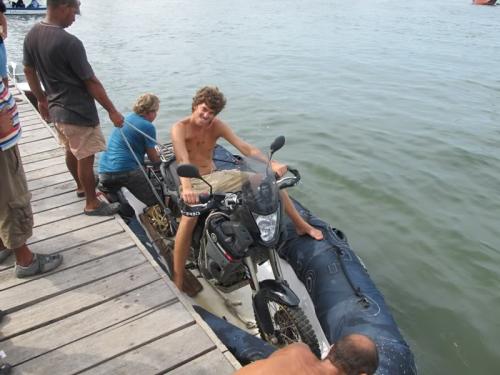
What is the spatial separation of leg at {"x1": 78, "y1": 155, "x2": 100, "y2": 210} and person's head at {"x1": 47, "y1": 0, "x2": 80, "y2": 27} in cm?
109

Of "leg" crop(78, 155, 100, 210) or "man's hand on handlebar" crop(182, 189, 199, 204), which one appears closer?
"man's hand on handlebar" crop(182, 189, 199, 204)

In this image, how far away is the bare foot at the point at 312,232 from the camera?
3.85m

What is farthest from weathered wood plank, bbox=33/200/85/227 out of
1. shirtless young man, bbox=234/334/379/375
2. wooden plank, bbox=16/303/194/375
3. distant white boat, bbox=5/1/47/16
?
distant white boat, bbox=5/1/47/16

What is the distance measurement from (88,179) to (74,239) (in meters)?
0.54

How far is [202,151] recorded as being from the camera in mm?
4016

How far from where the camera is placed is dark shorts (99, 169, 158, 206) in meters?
4.54

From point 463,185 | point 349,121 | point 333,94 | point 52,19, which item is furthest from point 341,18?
point 52,19

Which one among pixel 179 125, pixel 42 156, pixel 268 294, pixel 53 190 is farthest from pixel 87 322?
pixel 42 156

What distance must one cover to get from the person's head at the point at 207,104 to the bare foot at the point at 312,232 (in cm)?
127

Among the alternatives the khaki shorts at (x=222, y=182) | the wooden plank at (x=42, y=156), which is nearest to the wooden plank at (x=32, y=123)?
the wooden plank at (x=42, y=156)

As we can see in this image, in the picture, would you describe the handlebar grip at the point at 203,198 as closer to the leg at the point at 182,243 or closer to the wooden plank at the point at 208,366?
the leg at the point at 182,243

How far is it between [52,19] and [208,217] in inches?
74.7

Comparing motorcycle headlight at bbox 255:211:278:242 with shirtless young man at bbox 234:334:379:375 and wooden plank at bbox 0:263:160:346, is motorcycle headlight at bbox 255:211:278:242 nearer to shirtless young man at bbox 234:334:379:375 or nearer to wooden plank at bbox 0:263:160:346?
wooden plank at bbox 0:263:160:346

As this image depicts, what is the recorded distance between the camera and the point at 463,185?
6.70 meters
